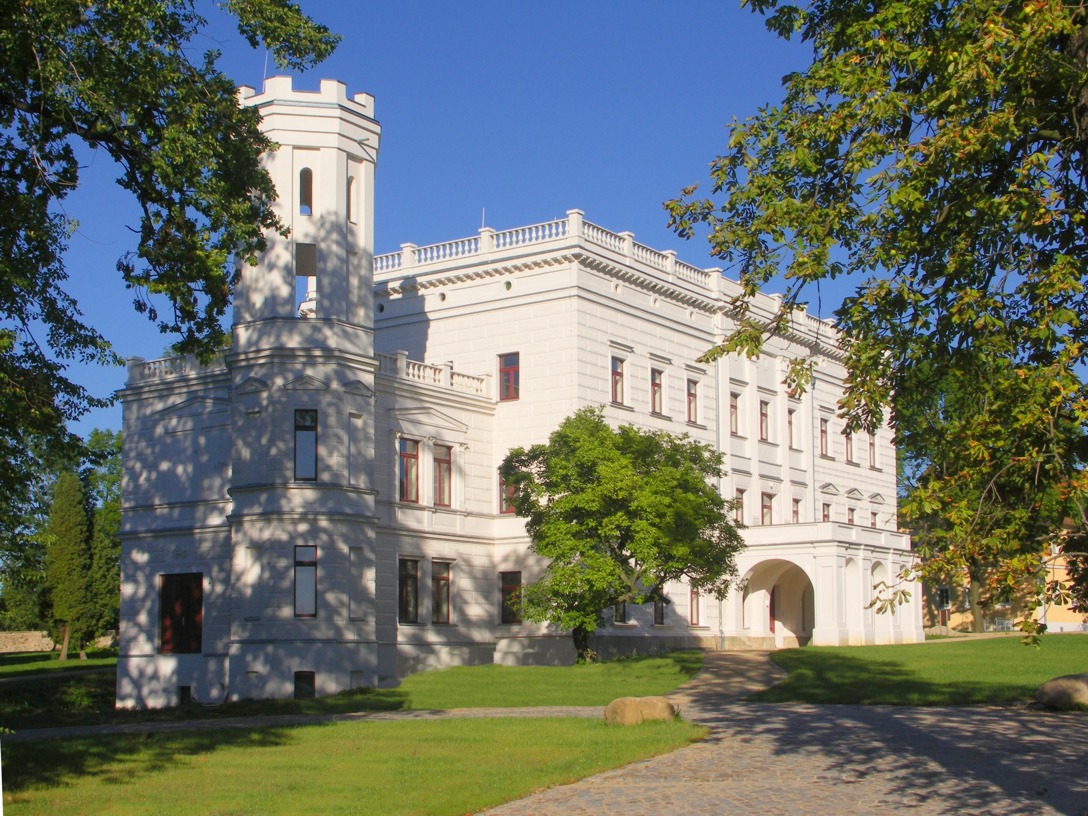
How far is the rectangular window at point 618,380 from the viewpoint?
43500mm

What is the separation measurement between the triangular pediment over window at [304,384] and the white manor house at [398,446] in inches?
4.3

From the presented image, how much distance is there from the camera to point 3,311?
667 inches

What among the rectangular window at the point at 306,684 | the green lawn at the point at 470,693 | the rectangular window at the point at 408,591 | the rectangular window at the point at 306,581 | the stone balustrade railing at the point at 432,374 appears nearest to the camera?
the green lawn at the point at 470,693

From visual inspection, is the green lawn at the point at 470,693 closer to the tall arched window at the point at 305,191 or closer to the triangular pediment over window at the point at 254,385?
the triangular pediment over window at the point at 254,385

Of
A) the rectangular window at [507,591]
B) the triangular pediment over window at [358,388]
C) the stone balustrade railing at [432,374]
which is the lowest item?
the rectangular window at [507,591]

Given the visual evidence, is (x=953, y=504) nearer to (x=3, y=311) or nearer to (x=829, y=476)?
(x=3, y=311)

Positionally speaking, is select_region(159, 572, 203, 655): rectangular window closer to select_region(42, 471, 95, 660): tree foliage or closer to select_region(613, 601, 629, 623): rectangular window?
select_region(613, 601, 629, 623): rectangular window

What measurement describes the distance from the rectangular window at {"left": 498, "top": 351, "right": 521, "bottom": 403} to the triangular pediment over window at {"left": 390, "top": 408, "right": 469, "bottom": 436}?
7.20ft

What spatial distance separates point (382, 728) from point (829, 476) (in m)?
37.9

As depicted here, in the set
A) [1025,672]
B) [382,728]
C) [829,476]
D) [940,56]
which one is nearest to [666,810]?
[940,56]

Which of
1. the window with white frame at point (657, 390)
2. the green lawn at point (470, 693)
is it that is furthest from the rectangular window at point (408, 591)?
the window with white frame at point (657, 390)

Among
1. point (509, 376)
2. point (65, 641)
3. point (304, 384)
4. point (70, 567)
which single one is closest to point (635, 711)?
point (304, 384)

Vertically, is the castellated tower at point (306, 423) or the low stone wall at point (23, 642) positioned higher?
the castellated tower at point (306, 423)

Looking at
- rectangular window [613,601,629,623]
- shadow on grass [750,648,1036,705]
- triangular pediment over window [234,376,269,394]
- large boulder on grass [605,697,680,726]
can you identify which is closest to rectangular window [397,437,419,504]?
triangular pediment over window [234,376,269,394]
